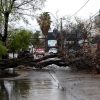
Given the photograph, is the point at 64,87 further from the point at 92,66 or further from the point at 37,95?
the point at 92,66

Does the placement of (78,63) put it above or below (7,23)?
below

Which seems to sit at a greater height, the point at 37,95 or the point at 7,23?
the point at 7,23

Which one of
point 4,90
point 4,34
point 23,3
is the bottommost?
point 4,90

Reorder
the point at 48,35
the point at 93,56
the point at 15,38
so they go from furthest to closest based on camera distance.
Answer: the point at 48,35 → the point at 15,38 → the point at 93,56

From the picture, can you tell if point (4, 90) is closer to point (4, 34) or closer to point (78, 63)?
point (78, 63)

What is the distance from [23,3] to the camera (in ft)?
147

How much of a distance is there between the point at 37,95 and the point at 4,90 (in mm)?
2769

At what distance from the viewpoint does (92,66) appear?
27.5 meters

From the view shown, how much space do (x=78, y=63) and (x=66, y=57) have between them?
A: 2018 millimetres

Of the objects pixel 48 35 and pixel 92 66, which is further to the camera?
pixel 48 35

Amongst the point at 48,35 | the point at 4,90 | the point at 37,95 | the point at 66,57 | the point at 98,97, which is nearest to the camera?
the point at 98,97

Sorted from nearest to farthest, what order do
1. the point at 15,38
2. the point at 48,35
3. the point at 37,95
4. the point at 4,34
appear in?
the point at 37,95 < the point at 15,38 < the point at 4,34 < the point at 48,35

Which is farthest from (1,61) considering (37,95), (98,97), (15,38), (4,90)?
(98,97)

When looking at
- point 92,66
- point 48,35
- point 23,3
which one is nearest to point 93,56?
point 92,66
